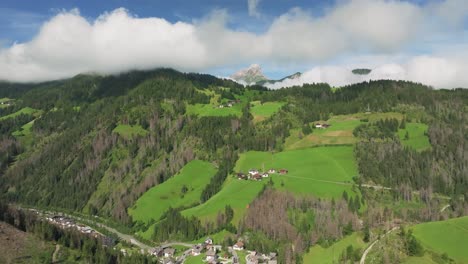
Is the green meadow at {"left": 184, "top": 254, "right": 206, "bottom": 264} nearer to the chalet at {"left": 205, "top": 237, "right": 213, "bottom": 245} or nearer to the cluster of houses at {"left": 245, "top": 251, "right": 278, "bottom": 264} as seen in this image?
the chalet at {"left": 205, "top": 237, "right": 213, "bottom": 245}

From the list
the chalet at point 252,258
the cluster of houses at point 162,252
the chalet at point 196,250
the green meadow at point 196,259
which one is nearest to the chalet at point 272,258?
the chalet at point 252,258

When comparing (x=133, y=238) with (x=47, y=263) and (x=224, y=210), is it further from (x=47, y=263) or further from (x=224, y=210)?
(x=47, y=263)

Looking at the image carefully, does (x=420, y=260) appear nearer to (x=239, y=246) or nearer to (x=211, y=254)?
(x=239, y=246)

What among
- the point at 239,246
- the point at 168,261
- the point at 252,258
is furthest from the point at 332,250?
the point at 168,261

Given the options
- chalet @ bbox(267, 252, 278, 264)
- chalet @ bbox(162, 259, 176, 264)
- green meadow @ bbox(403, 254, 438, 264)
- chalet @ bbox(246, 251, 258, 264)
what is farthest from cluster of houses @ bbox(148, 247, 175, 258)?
green meadow @ bbox(403, 254, 438, 264)

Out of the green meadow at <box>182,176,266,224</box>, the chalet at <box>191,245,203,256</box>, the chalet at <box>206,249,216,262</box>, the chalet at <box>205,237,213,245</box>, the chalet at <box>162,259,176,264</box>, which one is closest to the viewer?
the chalet at <box>206,249,216,262</box>

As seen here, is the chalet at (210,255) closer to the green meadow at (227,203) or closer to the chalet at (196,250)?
the chalet at (196,250)
